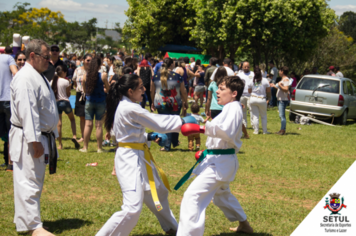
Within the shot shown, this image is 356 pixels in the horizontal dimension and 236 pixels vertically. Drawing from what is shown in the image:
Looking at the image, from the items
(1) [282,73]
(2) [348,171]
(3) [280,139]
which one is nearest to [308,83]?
(1) [282,73]

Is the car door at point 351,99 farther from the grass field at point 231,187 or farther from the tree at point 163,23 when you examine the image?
the tree at point 163,23

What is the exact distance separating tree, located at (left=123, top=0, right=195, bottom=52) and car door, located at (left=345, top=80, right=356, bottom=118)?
17102 millimetres

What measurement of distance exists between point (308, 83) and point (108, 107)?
468 inches

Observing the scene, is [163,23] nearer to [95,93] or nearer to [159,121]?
[95,93]

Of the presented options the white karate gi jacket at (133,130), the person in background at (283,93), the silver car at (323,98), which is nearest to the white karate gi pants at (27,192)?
the white karate gi jacket at (133,130)

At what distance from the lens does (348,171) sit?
7934mm

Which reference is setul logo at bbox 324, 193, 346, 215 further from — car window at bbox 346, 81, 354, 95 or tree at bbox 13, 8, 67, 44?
tree at bbox 13, 8, 67, 44

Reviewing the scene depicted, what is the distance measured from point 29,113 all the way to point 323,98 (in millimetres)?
12732

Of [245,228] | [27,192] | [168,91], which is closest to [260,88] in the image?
[168,91]

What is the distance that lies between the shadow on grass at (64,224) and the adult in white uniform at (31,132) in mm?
350

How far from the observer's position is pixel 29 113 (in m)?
4.28

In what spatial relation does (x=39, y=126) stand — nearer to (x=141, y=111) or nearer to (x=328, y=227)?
(x=141, y=111)

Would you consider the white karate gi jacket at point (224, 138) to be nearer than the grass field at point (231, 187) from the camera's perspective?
Yes

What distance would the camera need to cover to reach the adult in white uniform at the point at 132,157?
3.87m
